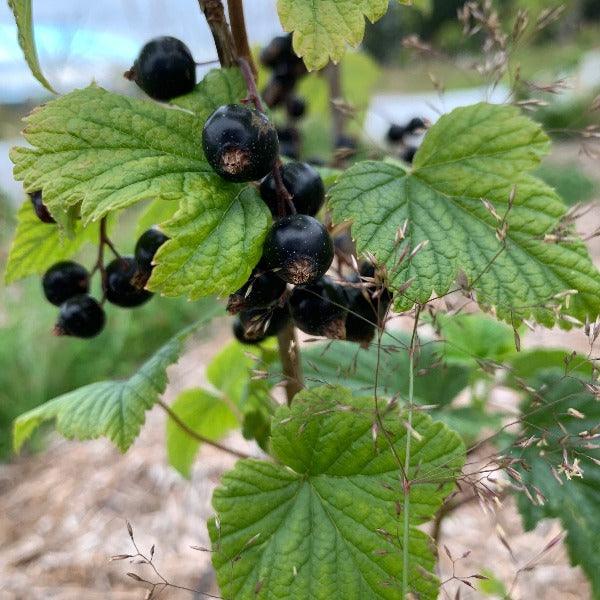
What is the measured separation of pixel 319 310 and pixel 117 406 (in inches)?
10.2

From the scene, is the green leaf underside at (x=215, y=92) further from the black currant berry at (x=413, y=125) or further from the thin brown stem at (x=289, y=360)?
the black currant berry at (x=413, y=125)

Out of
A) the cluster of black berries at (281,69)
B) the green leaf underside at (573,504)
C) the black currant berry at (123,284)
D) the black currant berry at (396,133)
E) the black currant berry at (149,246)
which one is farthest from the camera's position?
the black currant berry at (396,133)

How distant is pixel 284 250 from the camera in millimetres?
521

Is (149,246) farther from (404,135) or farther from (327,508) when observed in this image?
(404,135)

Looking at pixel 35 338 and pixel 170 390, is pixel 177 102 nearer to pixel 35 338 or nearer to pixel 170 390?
pixel 170 390

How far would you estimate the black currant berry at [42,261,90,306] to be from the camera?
792 mm

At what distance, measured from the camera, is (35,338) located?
9.25 feet

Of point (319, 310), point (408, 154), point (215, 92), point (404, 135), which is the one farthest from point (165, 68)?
point (404, 135)

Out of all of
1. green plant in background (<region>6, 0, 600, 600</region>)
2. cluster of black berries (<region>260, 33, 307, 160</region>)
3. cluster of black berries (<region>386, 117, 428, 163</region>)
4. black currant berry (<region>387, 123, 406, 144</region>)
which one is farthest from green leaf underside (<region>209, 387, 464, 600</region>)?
black currant berry (<region>387, 123, 406, 144</region>)

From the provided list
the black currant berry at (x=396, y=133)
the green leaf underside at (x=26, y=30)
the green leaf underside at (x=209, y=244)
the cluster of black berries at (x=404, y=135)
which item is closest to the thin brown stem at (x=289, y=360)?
the green leaf underside at (x=209, y=244)

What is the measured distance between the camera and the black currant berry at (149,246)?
615 millimetres

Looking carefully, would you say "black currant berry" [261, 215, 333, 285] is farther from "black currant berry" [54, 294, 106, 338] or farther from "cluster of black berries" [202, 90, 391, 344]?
"black currant berry" [54, 294, 106, 338]

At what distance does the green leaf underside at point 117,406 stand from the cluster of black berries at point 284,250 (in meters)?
0.14

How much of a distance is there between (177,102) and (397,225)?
24 cm
